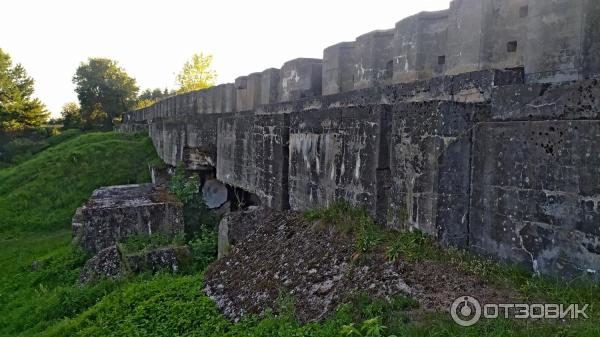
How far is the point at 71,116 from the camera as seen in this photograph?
41250 millimetres

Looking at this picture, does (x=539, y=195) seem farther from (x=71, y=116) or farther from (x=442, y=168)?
(x=71, y=116)

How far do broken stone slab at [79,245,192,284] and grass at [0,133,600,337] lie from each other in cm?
22

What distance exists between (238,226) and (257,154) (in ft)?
4.39

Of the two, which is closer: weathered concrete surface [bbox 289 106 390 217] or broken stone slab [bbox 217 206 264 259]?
weathered concrete surface [bbox 289 106 390 217]

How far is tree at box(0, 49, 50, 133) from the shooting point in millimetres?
32156

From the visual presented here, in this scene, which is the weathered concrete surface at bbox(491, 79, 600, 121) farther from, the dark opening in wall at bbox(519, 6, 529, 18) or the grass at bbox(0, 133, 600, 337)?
the grass at bbox(0, 133, 600, 337)

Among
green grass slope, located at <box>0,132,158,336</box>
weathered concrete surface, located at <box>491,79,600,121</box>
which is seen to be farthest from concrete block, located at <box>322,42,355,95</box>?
green grass slope, located at <box>0,132,158,336</box>

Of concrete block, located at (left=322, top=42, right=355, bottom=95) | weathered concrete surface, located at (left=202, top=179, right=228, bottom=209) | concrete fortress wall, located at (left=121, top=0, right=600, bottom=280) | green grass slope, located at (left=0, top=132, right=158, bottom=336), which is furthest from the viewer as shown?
weathered concrete surface, located at (left=202, top=179, right=228, bottom=209)

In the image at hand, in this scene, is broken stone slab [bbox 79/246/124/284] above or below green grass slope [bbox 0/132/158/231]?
below

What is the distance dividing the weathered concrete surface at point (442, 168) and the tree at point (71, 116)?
41.1 meters

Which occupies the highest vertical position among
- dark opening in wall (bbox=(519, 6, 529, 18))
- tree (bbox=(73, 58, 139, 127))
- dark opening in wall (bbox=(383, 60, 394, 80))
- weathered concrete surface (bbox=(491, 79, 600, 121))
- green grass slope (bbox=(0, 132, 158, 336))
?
tree (bbox=(73, 58, 139, 127))

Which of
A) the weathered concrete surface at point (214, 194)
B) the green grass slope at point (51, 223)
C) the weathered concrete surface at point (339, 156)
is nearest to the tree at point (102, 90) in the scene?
the green grass slope at point (51, 223)

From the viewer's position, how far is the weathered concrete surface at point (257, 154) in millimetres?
6754

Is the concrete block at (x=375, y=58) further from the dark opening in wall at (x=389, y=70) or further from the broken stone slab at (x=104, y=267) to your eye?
the broken stone slab at (x=104, y=267)
